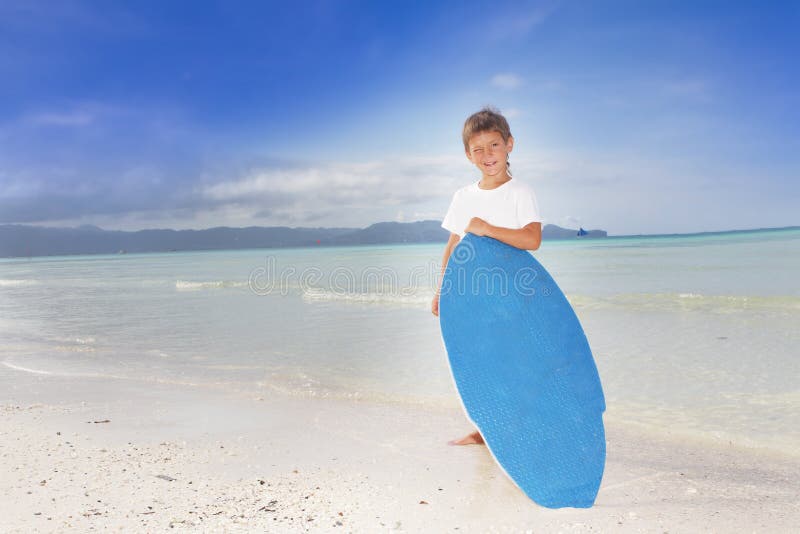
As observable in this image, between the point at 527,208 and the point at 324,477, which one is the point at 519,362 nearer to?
the point at 527,208

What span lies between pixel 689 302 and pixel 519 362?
350 inches

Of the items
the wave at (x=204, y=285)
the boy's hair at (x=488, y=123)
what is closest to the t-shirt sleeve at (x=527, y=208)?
the boy's hair at (x=488, y=123)

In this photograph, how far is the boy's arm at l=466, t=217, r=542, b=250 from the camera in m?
2.66

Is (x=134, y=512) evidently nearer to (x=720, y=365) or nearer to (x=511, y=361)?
(x=511, y=361)

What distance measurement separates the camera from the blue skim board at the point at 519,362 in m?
2.68

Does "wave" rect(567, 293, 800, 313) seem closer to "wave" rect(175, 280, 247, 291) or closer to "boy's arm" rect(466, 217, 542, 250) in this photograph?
"boy's arm" rect(466, 217, 542, 250)

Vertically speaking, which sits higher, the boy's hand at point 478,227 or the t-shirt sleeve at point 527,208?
the t-shirt sleeve at point 527,208

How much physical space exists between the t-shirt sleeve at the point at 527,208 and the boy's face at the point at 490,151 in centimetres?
17

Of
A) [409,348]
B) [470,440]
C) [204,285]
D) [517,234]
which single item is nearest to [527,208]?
[517,234]

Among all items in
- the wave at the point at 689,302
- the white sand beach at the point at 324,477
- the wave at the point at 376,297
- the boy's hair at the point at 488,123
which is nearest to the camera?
the white sand beach at the point at 324,477

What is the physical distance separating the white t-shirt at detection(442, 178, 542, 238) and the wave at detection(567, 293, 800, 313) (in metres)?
7.95

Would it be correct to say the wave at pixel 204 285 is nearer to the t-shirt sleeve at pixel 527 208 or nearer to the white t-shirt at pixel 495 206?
the white t-shirt at pixel 495 206

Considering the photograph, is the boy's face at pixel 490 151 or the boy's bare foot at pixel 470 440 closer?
the boy's face at pixel 490 151

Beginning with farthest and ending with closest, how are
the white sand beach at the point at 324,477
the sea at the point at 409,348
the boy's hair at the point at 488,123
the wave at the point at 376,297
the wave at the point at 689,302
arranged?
the wave at the point at 376,297
the wave at the point at 689,302
the sea at the point at 409,348
the boy's hair at the point at 488,123
the white sand beach at the point at 324,477
